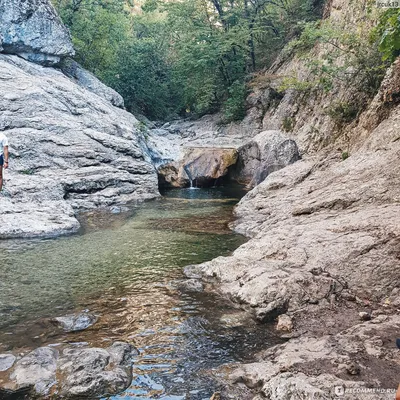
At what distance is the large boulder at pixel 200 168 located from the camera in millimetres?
18984

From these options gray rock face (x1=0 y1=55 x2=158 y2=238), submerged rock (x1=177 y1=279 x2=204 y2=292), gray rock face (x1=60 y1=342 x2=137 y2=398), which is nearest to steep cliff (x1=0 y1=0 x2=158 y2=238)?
gray rock face (x1=0 y1=55 x2=158 y2=238)

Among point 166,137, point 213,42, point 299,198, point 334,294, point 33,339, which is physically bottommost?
point 33,339

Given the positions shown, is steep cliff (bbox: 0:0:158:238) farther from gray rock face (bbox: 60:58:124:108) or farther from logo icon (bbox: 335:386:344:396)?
logo icon (bbox: 335:386:344:396)

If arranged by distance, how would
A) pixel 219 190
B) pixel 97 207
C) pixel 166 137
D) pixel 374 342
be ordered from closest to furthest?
pixel 374 342
pixel 97 207
pixel 219 190
pixel 166 137

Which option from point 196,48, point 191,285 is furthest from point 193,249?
point 196,48

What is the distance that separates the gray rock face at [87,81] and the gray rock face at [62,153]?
10.7 ft

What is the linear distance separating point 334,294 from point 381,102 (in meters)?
8.26

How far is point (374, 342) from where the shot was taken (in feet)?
13.5

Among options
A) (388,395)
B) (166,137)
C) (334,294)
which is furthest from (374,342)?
(166,137)

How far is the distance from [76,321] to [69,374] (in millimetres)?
1418

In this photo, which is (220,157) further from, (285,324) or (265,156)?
(285,324)

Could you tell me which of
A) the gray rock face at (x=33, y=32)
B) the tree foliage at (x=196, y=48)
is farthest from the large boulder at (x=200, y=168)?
the gray rock face at (x=33, y=32)

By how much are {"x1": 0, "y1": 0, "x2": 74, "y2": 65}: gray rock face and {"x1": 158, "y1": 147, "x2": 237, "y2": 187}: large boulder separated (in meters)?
8.57

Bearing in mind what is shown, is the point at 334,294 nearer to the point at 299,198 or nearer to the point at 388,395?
the point at 388,395
